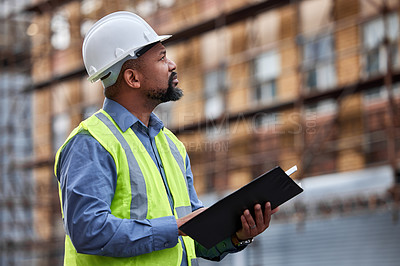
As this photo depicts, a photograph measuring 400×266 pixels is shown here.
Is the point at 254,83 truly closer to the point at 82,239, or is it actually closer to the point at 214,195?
the point at 214,195

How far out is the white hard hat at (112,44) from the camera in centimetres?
279

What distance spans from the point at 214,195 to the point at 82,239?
11961mm

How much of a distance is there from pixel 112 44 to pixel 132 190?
22.5 inches

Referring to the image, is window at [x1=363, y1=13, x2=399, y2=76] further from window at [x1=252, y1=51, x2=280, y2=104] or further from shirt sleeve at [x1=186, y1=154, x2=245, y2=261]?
shirt sleeve at [x1=186, y1=154, x2=245, y2=261]

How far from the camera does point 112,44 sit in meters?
2.80

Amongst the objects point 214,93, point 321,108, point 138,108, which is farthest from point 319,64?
point 138,108

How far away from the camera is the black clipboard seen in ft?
8.21

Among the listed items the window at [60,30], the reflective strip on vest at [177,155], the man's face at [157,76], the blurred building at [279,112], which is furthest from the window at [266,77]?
the man's face at [157,76]

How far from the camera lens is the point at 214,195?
1438 centimetres

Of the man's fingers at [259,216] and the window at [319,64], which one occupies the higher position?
the window at [319,64]

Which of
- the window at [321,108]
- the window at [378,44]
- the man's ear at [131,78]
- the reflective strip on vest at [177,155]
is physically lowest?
the reflective strip on vest at [177,155]

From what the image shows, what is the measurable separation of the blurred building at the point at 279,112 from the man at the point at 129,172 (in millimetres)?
8354

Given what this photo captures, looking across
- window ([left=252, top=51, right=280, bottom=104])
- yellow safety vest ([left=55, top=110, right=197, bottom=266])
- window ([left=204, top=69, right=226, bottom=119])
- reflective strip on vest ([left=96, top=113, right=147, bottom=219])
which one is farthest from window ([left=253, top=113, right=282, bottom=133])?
reflective strip on vest ([left=96, top=113, right=147, bottom=219])

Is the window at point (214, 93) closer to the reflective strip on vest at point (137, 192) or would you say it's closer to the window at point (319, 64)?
the window at point (319, 64)
